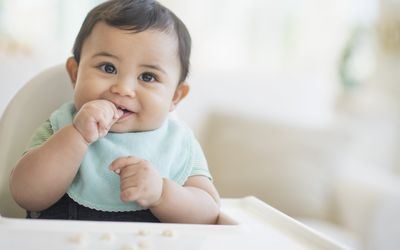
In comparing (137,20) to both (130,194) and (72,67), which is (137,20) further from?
(130,194)

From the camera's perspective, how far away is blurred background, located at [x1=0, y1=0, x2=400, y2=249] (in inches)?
87.8

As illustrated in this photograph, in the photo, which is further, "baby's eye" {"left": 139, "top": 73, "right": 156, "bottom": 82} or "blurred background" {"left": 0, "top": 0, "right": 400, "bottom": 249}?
"blurred background" {"left": 0, "top": 0, "right": 400, "bottom": 249}

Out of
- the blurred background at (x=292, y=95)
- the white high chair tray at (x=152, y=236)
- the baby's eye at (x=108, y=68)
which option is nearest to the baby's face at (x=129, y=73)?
the baby's eye at (x=108, y=68)

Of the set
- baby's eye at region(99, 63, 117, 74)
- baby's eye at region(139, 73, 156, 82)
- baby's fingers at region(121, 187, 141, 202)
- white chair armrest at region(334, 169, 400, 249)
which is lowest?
white chair armrest at region(334, 169, 400, 249)

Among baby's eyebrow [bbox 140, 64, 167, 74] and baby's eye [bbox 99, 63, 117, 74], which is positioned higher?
baby's eyebrow [bbox 140, 64, 167, 74]

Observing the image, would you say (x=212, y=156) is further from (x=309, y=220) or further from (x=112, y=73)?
(x=112, y=73)

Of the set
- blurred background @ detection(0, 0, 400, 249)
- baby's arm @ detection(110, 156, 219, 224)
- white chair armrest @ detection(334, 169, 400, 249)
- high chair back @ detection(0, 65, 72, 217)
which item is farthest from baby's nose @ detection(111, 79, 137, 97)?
white chair armrest @ detection(334, 169, 400, 249)

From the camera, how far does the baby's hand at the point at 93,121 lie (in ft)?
2.71

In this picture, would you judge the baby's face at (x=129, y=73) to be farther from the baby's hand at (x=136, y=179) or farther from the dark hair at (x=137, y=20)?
the baby's hand at (x=136, y=179)

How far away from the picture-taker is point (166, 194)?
2.82 feet

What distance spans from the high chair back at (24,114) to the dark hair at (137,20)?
0.11 m

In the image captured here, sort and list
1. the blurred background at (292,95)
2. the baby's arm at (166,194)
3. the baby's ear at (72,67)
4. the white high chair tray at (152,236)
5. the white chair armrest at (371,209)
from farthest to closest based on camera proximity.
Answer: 1. the blurred background at (292,95)
2. the white chair armrest at (371,209)
3. the baby's ear at (72,67)
4. the baby's arm at (166,194)
5. the white high chair tray at (152,236)

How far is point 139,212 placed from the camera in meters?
0.93

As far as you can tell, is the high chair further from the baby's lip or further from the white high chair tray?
the baby's lip
